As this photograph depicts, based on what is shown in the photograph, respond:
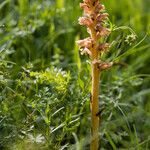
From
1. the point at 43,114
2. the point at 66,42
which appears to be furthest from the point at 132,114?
the point at 66,42

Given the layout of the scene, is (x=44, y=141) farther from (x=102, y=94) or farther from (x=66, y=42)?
(x=66, y=42)

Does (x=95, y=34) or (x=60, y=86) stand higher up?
(x=95, y=34)

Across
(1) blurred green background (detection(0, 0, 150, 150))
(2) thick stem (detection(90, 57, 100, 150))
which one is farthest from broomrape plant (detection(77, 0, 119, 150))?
(1) blurred green background (detection(0, 0, 150, 150))

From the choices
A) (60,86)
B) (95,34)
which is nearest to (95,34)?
(95,34)

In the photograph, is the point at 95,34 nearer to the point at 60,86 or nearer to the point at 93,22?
the point at 93,22

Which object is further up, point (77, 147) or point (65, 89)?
point (65, 89)

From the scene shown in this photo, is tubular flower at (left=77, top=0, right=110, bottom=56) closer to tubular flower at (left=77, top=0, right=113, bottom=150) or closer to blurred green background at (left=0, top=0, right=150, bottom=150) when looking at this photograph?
tubular flower at (left=77, top=0, right=113, bottom=150)

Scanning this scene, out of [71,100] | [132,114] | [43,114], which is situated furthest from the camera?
[132,114]

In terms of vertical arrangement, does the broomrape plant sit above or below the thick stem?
above
